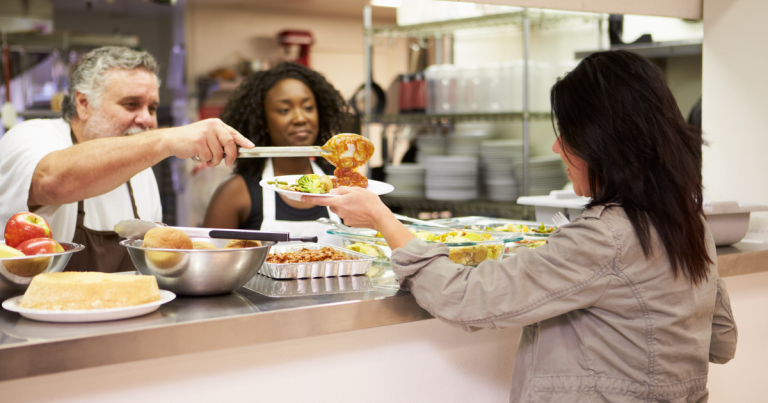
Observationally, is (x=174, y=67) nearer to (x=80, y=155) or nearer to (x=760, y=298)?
(x=80, y=155)

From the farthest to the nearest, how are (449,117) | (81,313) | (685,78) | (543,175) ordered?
(449,117), (685,78), (543,175), (81,313)

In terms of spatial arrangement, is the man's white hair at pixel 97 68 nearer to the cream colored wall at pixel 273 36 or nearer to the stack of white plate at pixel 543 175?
the stack of white plate at pixel 543 175

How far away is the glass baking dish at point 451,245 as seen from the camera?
5.41 ft

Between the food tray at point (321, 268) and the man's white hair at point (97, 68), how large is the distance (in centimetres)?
122

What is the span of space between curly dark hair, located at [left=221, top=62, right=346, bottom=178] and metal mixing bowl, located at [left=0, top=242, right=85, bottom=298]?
4.87ft

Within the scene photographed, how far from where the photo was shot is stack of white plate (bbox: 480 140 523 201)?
402 centimetres

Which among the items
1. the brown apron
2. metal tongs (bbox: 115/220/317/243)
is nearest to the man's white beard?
the brown apron

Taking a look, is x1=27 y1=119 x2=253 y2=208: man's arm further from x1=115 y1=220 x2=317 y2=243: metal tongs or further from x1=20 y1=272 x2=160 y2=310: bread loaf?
x1=20 y1=272 x2=160 y2=310: bread loaf

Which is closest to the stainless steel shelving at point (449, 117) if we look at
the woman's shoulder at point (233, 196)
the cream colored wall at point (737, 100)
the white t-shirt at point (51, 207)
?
the cream colored wall at point (737, 100)

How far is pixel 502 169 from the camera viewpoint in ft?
13.3

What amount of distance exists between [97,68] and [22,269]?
1362mm

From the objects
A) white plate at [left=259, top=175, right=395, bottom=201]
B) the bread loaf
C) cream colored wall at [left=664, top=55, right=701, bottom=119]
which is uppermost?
cream colored wall at [left=664, top=55, right=701, bottom=119]

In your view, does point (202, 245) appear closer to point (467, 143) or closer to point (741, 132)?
point (741, 132)

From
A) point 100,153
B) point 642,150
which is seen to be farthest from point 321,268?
point 642,150
